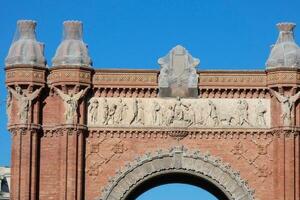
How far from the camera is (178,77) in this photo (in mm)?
36562

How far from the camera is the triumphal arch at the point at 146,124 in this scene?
1410 inches

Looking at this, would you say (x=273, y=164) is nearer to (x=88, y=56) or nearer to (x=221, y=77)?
(x=221, y=77)

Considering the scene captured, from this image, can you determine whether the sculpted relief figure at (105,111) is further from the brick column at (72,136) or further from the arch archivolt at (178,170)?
the arch archivolt at (178,170)

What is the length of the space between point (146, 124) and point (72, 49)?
351 centimetres

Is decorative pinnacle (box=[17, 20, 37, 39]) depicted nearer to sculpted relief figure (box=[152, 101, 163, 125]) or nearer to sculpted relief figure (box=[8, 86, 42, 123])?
sculpted relief figure (box=[8, 86, 42, 123])

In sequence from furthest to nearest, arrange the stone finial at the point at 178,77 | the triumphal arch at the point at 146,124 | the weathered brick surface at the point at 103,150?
the stone finial at the point at 178,77
the triumphal arch at the point at 146,124
the weathered brick surface at the point at 103,150

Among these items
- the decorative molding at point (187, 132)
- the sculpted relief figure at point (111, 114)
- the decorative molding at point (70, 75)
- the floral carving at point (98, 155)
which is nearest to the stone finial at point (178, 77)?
the decorative molding at point (187, 132)

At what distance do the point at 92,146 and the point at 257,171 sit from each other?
5.51 meters

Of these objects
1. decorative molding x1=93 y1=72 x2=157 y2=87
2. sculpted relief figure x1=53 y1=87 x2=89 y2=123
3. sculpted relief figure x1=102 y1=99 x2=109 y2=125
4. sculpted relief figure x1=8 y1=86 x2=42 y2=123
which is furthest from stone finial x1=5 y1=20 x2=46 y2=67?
sculpted relief figure x1=102 y1=99 x2=109 y2=125

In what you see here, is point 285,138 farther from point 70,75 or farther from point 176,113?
point 70,75

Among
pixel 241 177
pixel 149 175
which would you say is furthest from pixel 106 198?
pixel 241 177

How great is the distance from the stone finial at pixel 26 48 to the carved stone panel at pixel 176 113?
2316mm

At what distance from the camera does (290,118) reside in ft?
118

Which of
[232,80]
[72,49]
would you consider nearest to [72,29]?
[72,49]
